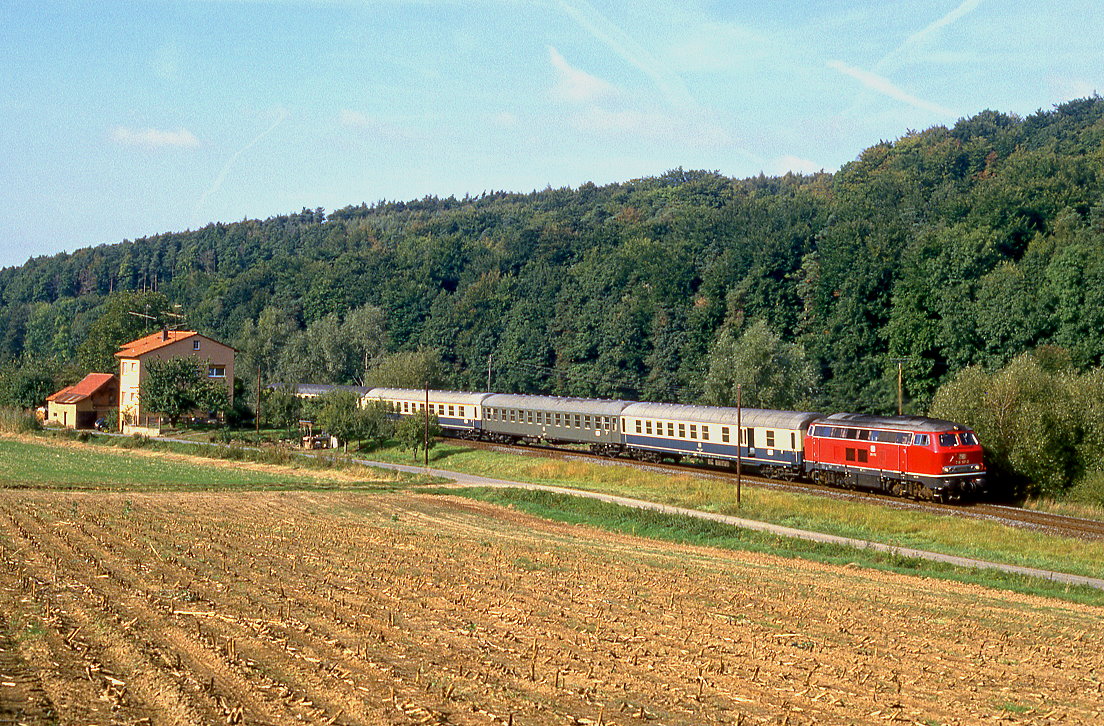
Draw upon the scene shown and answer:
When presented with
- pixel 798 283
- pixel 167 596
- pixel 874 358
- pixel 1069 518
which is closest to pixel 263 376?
pixel 798 283

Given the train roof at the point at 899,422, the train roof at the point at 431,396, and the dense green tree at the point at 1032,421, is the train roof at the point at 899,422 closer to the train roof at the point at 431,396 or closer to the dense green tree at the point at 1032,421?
the dense green tree at the point at 1032,421

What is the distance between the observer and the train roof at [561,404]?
64.4m

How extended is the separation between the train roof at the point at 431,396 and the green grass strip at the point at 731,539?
994 inches

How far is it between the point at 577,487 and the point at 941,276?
4256 cm

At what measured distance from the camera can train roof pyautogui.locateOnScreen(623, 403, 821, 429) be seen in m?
51.4

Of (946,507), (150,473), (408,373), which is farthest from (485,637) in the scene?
(408,373)

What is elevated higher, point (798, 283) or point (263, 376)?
point (798, 283)

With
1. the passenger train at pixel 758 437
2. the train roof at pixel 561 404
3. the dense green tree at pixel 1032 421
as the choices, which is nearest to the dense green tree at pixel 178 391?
the passenger train at pixel 758 437

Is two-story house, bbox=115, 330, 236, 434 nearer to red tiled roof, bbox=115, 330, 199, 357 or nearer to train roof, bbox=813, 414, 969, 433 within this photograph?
red tiled roof, bbox=115, 330, 199, 357

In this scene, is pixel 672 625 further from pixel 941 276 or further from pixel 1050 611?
pixel 941 276

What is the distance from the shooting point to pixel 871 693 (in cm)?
1512

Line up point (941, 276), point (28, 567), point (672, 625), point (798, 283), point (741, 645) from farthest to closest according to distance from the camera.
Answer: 1. point (798, 283)
2. point (941, 276)
3. point (28, 567)
4. point (672, 625)
5. point (741, 645)

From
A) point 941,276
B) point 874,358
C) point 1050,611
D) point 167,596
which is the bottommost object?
point 1050,611

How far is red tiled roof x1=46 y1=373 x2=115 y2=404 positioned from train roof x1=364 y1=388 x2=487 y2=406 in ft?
88.9
